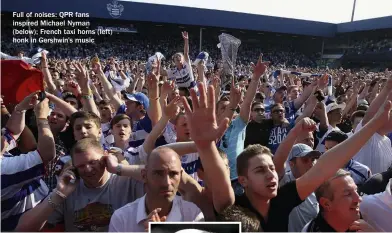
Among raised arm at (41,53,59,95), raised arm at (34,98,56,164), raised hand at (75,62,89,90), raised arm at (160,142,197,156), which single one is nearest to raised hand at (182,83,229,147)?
raised arm at (160,142,197,156)

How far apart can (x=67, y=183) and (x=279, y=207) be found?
47.4 inches

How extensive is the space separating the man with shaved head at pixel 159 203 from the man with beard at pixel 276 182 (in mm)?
385

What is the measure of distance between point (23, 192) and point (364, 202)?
7.00 ft

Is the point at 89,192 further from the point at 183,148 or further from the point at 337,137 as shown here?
the point at 337,137

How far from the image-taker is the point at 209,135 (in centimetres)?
208

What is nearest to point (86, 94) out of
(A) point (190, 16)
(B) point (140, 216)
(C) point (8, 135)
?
(C) point (8, 135)

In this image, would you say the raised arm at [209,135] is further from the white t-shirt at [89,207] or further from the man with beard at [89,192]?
the white t-shirt at [89,207]

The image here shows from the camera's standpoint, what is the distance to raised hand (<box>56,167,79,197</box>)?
2.25 meters

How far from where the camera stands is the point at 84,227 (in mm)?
2387

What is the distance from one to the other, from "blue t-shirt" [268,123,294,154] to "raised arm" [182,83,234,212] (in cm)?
248

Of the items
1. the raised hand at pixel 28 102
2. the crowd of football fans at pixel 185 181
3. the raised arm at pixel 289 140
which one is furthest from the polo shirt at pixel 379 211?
the raised hand at pixel 28 102

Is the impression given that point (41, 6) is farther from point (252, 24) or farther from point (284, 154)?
point (284, 154)

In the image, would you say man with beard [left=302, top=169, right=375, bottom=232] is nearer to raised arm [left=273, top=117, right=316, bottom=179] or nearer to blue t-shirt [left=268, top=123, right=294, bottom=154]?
raised arm [left=273, top=117, right=316, bottom=179]

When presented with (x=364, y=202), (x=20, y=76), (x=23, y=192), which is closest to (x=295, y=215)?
(x=364, y=202)
